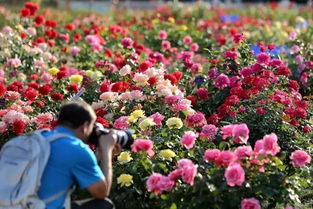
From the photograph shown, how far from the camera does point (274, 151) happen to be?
4.67 meters

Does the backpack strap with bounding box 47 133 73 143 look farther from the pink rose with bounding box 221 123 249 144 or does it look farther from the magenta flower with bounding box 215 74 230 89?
the magenta flower with bounding box 215 74 230 89

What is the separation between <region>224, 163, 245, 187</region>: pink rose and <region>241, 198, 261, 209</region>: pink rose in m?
0.16

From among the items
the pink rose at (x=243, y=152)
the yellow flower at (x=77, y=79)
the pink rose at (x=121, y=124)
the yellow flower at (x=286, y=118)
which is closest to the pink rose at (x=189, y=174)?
the pink rose at (x=243, y=152)

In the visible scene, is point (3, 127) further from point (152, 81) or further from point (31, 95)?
point (152, 81)

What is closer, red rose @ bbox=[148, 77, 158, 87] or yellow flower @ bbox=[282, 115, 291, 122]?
yellow flower @ bbox=[282, 115, 291, 122]

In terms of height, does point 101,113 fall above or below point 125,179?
below

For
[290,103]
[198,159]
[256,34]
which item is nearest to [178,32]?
[256,34]

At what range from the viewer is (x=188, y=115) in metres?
5.77

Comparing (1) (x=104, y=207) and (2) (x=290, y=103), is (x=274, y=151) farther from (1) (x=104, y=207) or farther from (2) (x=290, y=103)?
(2) (x=290, y=103)

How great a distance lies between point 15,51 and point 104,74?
1.59 m

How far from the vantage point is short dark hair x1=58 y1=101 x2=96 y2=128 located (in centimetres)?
432

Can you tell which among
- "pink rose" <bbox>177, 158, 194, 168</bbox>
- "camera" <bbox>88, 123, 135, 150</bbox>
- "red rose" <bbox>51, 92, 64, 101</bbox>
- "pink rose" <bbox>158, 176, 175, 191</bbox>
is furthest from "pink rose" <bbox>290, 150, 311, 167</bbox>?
"red rose" <bbox>51, 92, 64, 101</bbox>

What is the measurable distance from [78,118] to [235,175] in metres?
0.95

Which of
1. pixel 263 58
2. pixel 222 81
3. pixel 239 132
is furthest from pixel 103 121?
pixel 263 58
